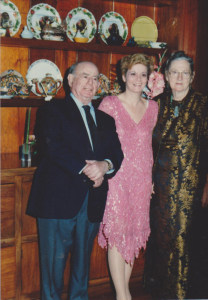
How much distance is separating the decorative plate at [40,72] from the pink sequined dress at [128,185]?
61cm

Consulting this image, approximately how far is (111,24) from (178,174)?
1349 millimetres

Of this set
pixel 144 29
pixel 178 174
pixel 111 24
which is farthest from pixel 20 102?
pixel 144 29

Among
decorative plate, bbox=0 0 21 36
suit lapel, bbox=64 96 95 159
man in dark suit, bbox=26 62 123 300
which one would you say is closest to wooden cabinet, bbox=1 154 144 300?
man in dark suit, bbox=26 62 123 300

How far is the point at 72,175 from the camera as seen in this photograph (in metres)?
1.88

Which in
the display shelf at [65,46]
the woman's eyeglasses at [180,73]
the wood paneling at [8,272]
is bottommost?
the wood paneling at [8,272]

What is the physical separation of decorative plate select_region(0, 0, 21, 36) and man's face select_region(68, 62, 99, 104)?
0.81 metres

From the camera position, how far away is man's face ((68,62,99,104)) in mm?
1940

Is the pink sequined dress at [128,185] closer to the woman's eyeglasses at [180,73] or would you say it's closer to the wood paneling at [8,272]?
the woman's eyeglasses at [180,73]

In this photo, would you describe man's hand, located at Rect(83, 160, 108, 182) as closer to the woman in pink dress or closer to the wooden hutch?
Answer: the woman in pink dress

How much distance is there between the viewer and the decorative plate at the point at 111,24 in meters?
2.77

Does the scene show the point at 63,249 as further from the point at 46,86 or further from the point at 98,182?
the point at 46,86

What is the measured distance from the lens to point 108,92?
2740 mm

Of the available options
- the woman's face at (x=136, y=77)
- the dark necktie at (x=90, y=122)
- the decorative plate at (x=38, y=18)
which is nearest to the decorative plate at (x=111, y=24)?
the decorative plate at (x=38, y=18)

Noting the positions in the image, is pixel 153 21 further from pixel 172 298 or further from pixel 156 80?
pixel 172 298
